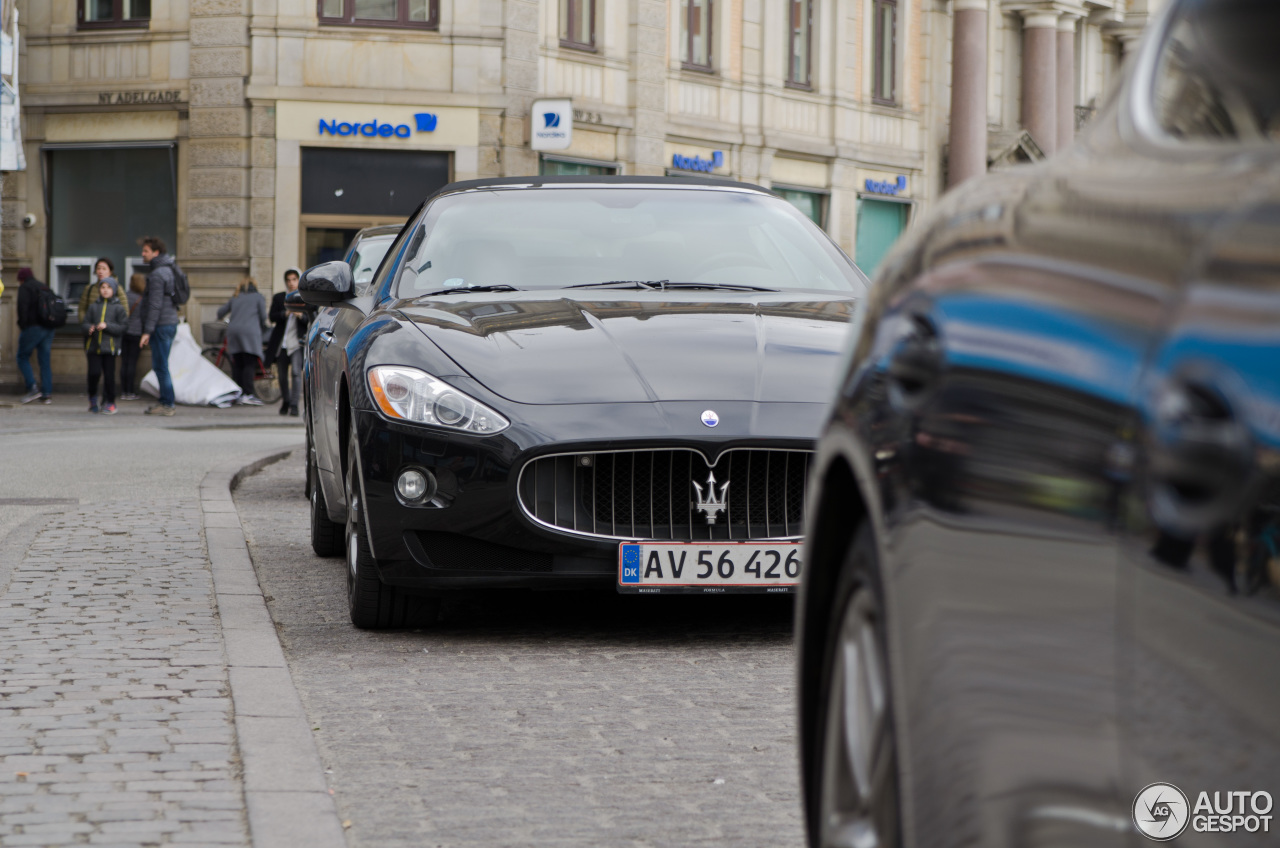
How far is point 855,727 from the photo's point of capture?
8.46ft

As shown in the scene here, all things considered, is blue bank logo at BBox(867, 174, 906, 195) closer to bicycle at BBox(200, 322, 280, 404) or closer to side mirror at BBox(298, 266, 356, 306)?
bicycle at BBox(200, 322, 280, 404)

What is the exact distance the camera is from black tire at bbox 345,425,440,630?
627 cm

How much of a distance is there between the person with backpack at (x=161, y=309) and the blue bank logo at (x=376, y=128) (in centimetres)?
513

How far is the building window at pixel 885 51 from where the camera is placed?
3747 centimetres

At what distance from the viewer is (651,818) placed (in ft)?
12.9

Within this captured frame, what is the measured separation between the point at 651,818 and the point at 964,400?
1.98 meters

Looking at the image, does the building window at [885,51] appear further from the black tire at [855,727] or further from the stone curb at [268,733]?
the black tire at [855,727]

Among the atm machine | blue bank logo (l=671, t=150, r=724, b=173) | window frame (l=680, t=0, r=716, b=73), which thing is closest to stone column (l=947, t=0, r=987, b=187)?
blue bank logo (l=671, t=150, r=724, b=173)

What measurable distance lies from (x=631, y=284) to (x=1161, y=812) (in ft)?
18.1

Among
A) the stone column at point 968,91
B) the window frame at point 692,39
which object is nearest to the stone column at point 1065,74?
the stone column at point 968,91

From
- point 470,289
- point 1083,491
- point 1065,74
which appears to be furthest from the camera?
point 1065,74

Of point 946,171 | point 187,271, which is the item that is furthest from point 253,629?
point 946,171

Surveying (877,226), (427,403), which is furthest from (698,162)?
(427,403)

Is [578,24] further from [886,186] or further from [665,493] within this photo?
[665,493]
